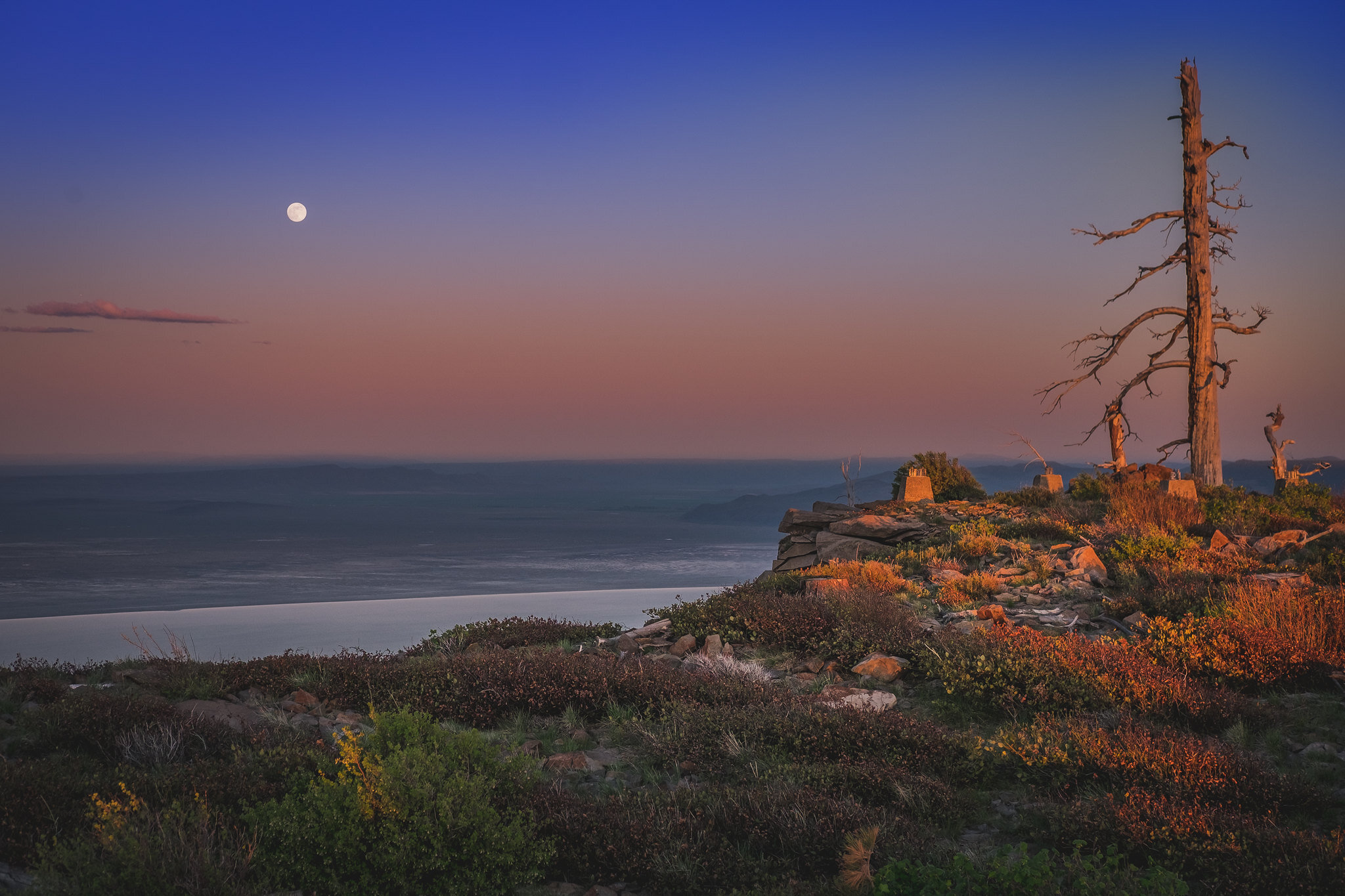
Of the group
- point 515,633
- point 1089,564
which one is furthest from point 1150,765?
point 515,633

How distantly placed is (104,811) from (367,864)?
1069mm

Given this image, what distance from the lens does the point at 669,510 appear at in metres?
42.9

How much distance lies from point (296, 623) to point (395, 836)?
29.0 ft

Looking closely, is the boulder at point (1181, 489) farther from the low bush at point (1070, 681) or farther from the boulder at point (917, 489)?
the low bush at point (1070, 681)

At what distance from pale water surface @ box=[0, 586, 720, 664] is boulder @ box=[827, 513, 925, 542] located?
10.2ft

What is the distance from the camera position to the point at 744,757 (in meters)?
4.90

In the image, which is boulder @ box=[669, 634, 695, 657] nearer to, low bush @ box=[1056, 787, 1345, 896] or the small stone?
the small stone

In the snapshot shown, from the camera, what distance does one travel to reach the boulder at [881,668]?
7129 millimetres

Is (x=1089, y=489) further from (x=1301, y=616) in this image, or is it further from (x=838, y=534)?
(x=1301, y=616)

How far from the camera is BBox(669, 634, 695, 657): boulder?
326 inches

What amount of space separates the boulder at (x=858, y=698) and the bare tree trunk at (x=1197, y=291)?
48.7ft

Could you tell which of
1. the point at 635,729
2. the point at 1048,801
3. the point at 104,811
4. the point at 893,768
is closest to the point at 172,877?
the point at 104,811

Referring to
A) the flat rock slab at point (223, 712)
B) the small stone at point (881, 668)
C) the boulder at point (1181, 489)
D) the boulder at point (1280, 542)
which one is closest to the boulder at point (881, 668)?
the small stone at point (881, 668)

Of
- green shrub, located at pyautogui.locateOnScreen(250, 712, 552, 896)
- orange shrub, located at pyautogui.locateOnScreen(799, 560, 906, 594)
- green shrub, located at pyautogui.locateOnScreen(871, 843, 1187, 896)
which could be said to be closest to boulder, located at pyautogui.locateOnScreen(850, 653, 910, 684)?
orange shrub, located at pyautogui.locateOnScreen(799, 560, 906, 594)
